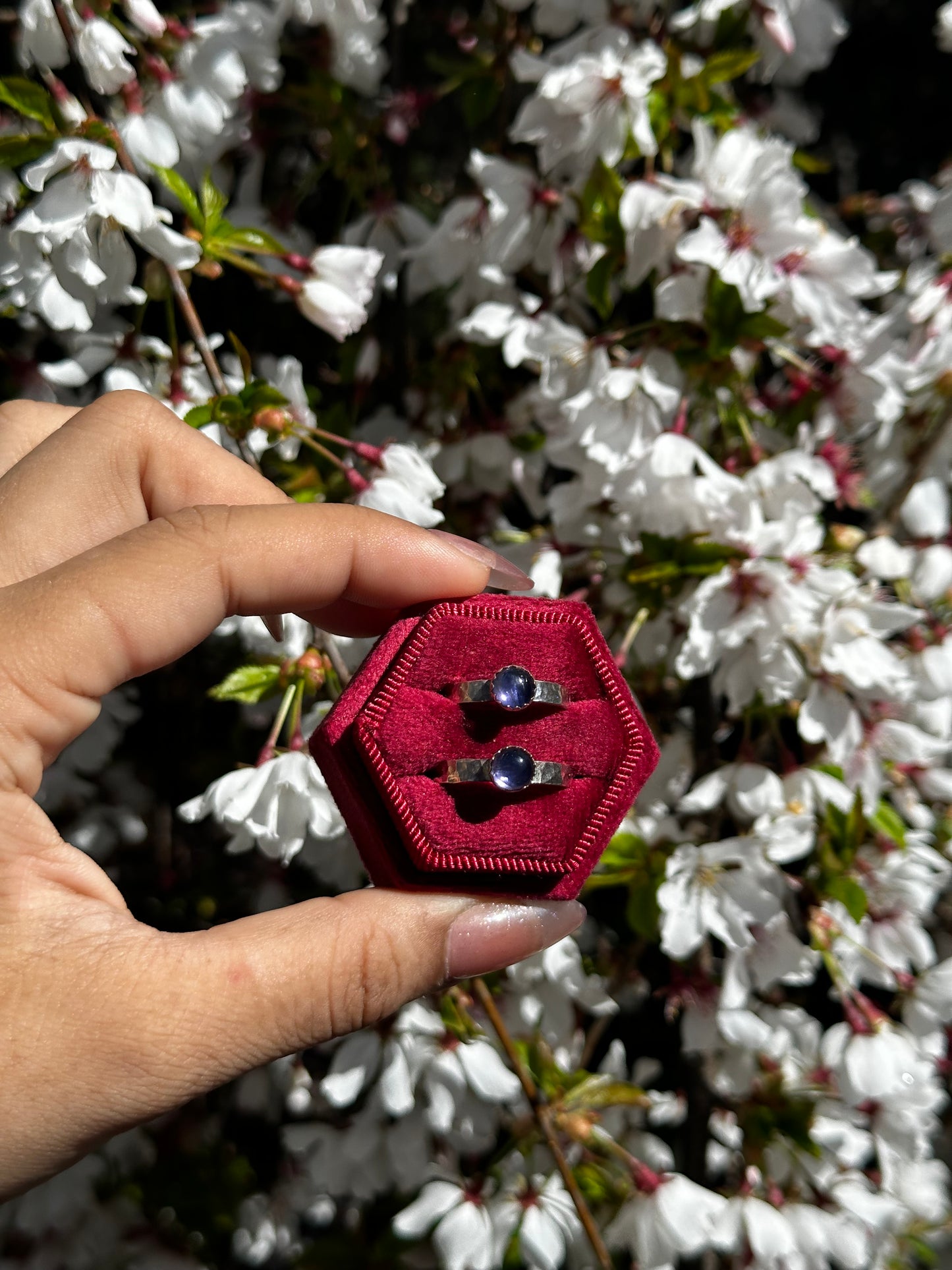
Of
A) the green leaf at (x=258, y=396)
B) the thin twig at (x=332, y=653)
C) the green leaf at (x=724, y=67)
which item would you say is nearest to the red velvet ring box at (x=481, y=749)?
the thin twig at (x=332, y=653)

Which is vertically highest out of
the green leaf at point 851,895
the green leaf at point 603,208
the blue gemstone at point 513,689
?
the green leaf at point 603,208

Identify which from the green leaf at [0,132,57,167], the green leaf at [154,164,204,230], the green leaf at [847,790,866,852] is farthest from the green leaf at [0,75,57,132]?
the green leaf at [847,790,866,852]

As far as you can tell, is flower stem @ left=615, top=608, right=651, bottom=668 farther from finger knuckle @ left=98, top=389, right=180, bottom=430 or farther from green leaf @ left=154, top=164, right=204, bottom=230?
green leaf @ left=154, top=164, right=204, bottom=230

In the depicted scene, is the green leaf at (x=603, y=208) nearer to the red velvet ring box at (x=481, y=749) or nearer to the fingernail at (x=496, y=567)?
the fingernail at (x=496, y=567)

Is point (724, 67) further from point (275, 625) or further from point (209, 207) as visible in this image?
point (275, 625)

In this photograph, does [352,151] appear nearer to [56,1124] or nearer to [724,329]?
[724,329]

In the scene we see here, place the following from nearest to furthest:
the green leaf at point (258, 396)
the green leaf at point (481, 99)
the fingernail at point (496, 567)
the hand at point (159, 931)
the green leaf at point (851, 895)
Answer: the hand at point (159, 931) → the fingernail at point (496, 567) → the green leaf at point (258, 396) → the green leaf at point (851, 895) → the green leaf at point (481, 99)
